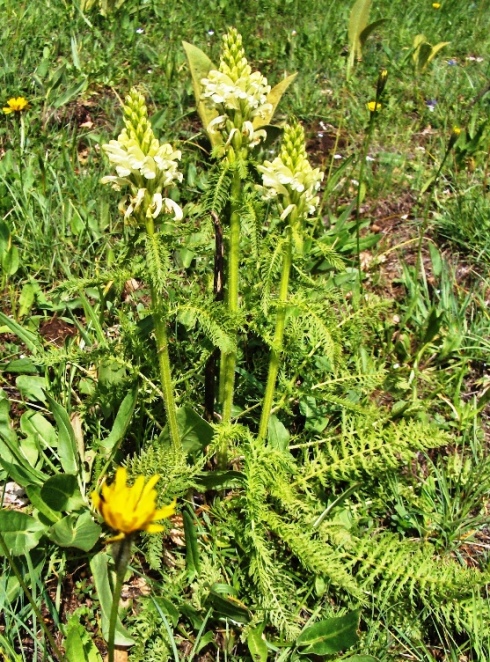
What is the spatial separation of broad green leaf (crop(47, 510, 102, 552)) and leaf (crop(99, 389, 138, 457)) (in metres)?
0.24

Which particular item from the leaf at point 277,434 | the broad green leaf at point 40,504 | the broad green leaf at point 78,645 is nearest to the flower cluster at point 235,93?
the leaf at point 277,434

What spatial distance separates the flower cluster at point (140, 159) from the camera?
1.65m

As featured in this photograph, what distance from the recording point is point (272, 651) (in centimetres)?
202

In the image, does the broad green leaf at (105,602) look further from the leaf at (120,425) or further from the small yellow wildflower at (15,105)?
the small yellow wildflower at (15,105)

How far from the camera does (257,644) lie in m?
1.94

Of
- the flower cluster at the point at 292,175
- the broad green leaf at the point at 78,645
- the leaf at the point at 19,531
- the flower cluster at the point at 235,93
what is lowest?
the broad green leaf at the point at 78,645

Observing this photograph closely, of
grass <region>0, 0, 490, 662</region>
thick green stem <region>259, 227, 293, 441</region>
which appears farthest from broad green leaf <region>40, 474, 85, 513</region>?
thick green stem <region>259, 227, 293, 441</region>

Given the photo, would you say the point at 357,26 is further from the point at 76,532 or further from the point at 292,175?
the point at 76,532

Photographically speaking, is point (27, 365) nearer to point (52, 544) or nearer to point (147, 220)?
point (52, 544)

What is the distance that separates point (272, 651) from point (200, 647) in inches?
9.9

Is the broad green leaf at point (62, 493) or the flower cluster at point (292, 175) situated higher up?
the flower cluster at point (292, 175)

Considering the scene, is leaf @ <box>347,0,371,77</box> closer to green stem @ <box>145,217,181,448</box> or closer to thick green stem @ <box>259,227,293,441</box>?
thick green stem @ <box>259,227,293,441</box>

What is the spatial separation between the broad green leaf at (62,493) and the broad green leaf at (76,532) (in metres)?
0.04

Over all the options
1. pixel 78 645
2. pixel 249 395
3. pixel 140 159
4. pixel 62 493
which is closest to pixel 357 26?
pixel 249 395
